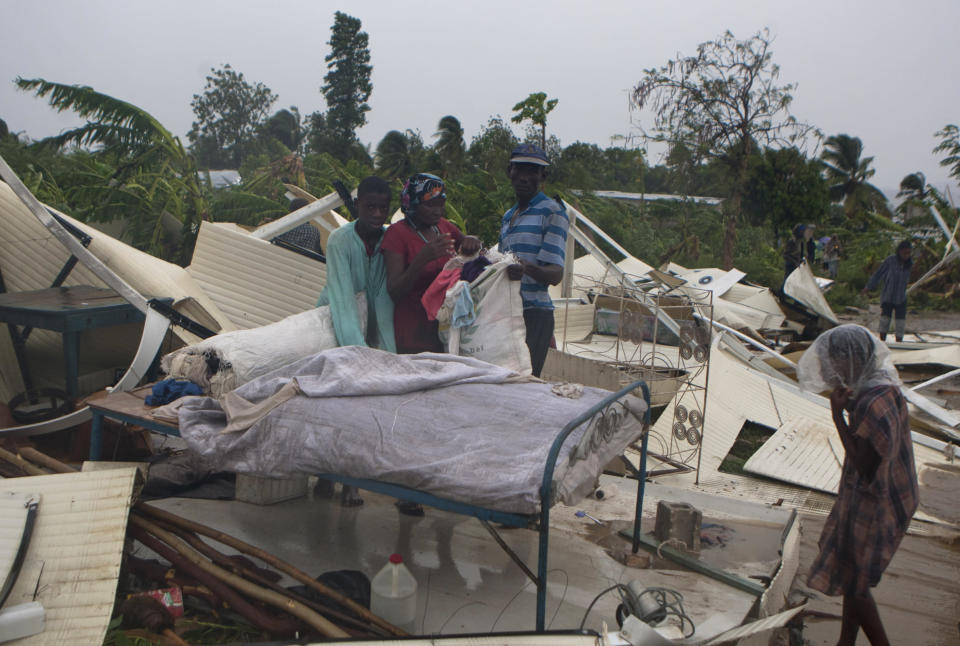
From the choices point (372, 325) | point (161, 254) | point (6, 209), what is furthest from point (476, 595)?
point (161, 254)

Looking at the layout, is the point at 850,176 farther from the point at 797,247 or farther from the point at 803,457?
the point at 803,457

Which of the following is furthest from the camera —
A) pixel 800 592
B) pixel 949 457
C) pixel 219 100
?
pixel 219 100

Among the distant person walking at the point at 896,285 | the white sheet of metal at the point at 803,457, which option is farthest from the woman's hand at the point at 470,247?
the distant person walking at the point at 896,285

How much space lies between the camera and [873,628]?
9.61 ft

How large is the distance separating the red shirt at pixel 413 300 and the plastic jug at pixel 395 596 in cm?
141

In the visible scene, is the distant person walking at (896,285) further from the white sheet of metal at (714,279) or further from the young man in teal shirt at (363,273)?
the young man in teal shirt at (363,273)

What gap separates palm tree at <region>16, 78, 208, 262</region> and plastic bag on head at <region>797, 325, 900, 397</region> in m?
7.54

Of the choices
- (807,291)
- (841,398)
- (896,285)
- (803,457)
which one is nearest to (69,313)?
(841,398)

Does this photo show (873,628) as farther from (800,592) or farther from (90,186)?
(90,186)

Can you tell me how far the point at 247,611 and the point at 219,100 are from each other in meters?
56.4

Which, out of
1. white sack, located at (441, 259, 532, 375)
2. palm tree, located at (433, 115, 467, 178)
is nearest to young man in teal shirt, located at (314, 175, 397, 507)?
white sack, located at (441, 259, 532, 375)

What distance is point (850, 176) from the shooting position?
113 feet

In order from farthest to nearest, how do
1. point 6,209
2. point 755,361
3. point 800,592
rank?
point 755,361 → point 6,209 → point 800,592

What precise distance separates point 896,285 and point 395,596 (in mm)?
10862
